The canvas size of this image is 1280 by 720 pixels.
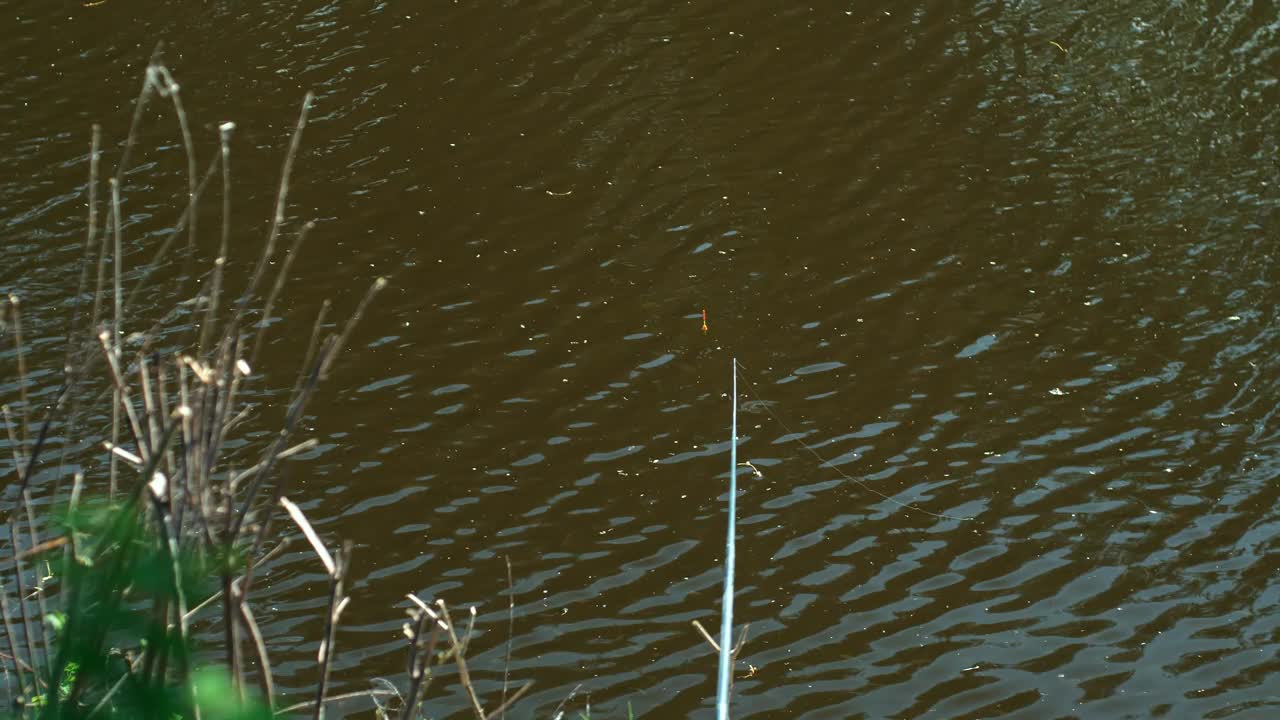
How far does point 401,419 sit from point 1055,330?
13.5 feet

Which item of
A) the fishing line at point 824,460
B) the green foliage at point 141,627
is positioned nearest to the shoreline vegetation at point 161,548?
the green foliage at point 141,627

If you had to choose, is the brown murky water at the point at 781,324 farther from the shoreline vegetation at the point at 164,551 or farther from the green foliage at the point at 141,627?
the green foliage at the point at 141,627

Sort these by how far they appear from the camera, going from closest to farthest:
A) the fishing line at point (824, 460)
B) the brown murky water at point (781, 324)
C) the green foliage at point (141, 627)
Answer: the green foliage at point (141, 627) → the brown murky water at point (781, 324) → the fishing line at point (824, 460)

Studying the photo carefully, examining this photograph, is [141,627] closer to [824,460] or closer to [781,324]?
[824,460]

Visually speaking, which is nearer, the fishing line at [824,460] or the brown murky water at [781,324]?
the brown murky water at [781,324]

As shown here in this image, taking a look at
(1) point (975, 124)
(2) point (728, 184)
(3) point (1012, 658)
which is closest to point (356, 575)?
(3) point (1012, 658)

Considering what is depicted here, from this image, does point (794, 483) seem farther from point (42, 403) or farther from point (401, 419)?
point (42, 403)

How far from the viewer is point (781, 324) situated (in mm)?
10023

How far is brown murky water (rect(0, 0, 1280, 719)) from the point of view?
7.29m

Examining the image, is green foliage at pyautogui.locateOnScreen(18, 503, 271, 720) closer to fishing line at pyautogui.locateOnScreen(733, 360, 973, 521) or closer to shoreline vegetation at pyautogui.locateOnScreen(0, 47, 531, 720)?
shoreline vegetation at pyautogui.locateOnScreen(0, 47, 531, 720)

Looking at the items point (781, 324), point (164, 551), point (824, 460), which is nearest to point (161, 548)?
point (164, 551)

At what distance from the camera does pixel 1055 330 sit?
31.6 ft

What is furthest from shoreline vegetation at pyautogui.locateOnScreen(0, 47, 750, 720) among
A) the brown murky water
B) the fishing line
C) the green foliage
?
the fishing line

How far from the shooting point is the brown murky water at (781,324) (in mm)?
7293
